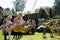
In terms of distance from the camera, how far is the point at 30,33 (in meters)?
22.5

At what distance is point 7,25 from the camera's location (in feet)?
35.0

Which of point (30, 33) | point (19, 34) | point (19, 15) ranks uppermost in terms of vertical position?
point (19, 15)

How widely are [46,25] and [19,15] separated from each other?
7355 mm

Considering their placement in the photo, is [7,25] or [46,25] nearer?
[7,25]

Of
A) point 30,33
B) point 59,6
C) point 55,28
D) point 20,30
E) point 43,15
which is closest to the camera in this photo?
point 20,30

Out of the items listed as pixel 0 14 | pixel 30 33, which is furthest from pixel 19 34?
pixel 30 33

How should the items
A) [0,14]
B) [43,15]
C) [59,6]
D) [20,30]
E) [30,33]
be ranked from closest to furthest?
[20,30] < [0,14] < [30,33] < [43,15] < [59,6]

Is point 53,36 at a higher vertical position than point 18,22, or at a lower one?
lower

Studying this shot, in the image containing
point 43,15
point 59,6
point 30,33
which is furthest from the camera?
point 59,6

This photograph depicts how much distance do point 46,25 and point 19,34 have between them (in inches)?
285

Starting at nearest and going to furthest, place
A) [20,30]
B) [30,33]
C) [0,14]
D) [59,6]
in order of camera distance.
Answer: [20,30] → [0,14] → [30,33] → [59,6]

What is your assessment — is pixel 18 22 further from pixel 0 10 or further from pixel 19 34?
pixel 0 10

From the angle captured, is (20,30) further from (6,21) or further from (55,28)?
(55,28)

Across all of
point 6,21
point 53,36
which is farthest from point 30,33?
point 6,21
